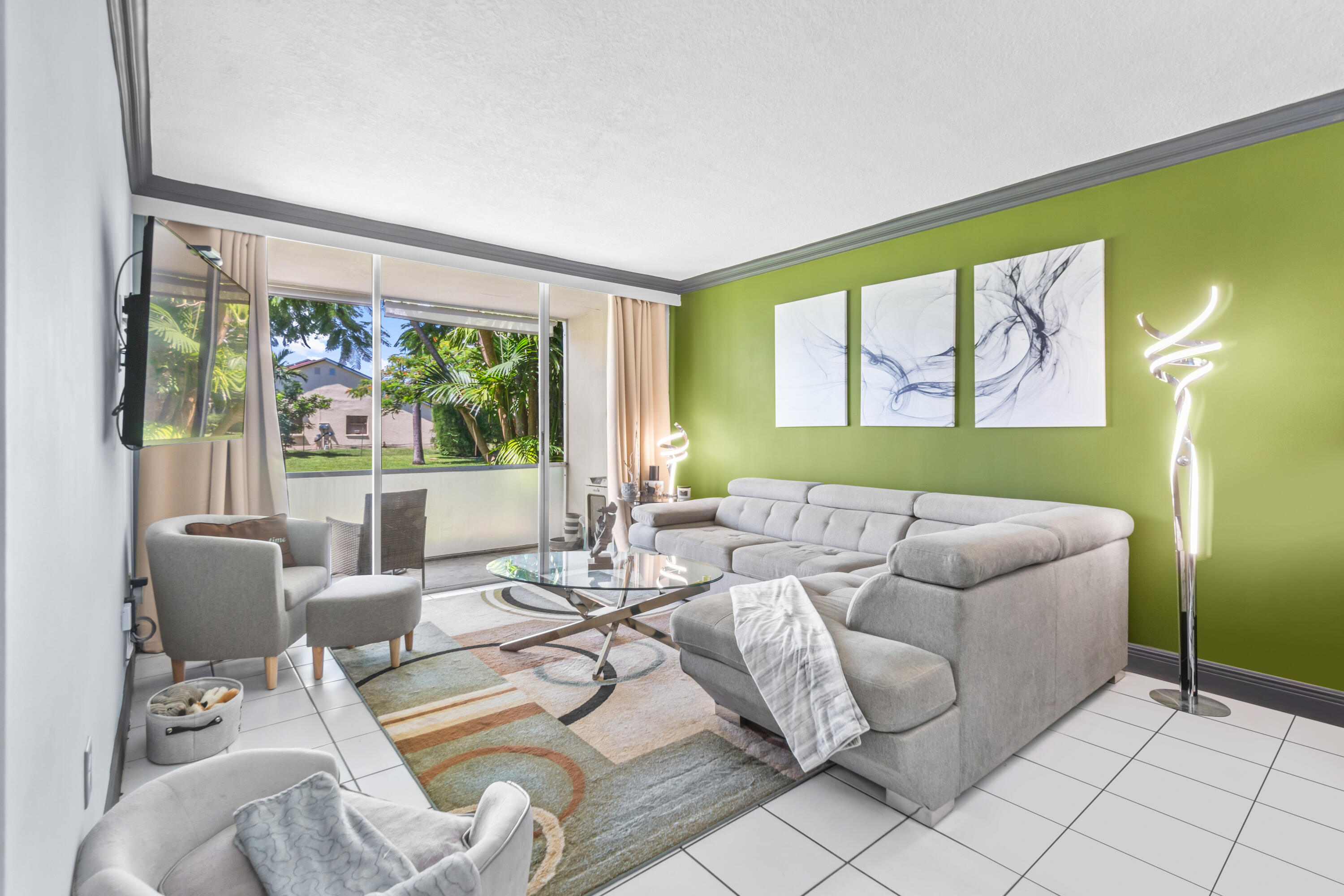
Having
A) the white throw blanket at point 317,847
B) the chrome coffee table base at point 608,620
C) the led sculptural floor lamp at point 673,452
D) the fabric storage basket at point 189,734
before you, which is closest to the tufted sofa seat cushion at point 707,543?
the chrome coffee table base at point 608,620

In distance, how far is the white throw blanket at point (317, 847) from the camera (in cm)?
115

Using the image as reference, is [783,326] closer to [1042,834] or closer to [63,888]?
[1042,834]

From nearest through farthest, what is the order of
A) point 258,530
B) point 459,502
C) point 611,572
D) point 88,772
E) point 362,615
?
point 88,772
point 362,615
point 258,530
point 611,572
point 459,502

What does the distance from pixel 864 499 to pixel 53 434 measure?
12.9 ft

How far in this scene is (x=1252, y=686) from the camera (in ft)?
9.66

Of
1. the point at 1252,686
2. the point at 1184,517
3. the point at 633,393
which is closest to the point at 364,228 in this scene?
the point at 633,393

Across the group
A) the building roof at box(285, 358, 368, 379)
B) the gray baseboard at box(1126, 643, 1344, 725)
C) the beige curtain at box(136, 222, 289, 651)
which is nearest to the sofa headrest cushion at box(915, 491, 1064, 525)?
the gray baseboard at box(1126, 643, 1344, 725)

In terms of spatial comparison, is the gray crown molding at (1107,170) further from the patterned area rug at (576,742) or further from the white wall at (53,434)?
the white wall at (53,434)

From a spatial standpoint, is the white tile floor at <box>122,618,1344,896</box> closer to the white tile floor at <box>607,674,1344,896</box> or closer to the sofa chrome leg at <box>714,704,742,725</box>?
the white tile floor at <box>607,674,1344,896</box>

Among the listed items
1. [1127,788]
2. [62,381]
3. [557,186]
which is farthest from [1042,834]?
[557,186]

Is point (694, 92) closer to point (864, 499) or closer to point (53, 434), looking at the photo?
point (53, 434)

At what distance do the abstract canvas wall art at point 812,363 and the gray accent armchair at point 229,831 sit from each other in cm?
391

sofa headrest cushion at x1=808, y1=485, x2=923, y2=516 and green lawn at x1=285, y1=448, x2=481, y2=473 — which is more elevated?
green lawn at x1=285, y1=448, x2=481, y2=473

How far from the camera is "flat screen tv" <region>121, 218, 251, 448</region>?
6.31 feet
